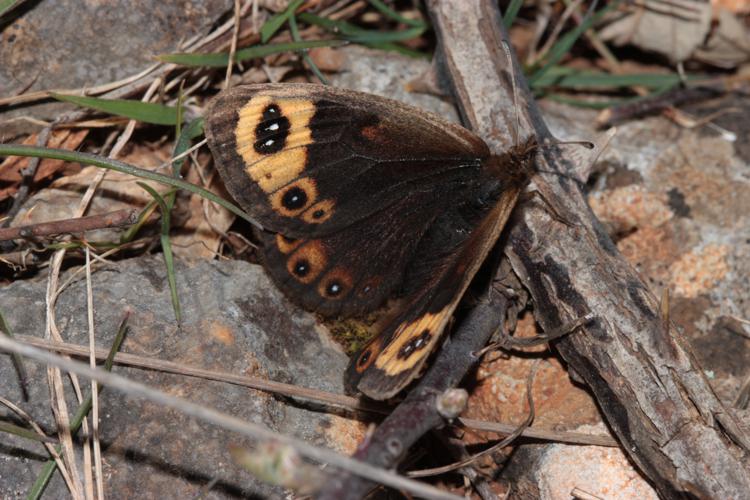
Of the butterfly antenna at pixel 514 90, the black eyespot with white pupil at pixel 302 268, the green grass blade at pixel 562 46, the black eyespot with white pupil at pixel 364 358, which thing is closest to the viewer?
the black eyespot with white pupil at pixel 364 358

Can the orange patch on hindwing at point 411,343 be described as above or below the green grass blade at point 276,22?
below

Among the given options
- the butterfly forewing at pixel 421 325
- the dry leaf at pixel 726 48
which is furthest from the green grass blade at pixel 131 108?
the dry leaf at pixel 726 48

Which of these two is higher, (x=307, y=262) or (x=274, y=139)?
(x=274, y=139)

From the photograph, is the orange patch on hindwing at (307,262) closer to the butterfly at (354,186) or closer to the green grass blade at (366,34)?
the butterfly at (354,186)

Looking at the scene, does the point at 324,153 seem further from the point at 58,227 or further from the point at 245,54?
the point at 58,227

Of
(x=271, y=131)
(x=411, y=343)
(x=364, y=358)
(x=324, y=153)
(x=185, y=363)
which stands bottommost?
(x=185, y=363)

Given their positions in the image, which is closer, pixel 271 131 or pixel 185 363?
pixel 185 363

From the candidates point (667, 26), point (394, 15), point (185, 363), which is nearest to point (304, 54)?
point (394, 15)
